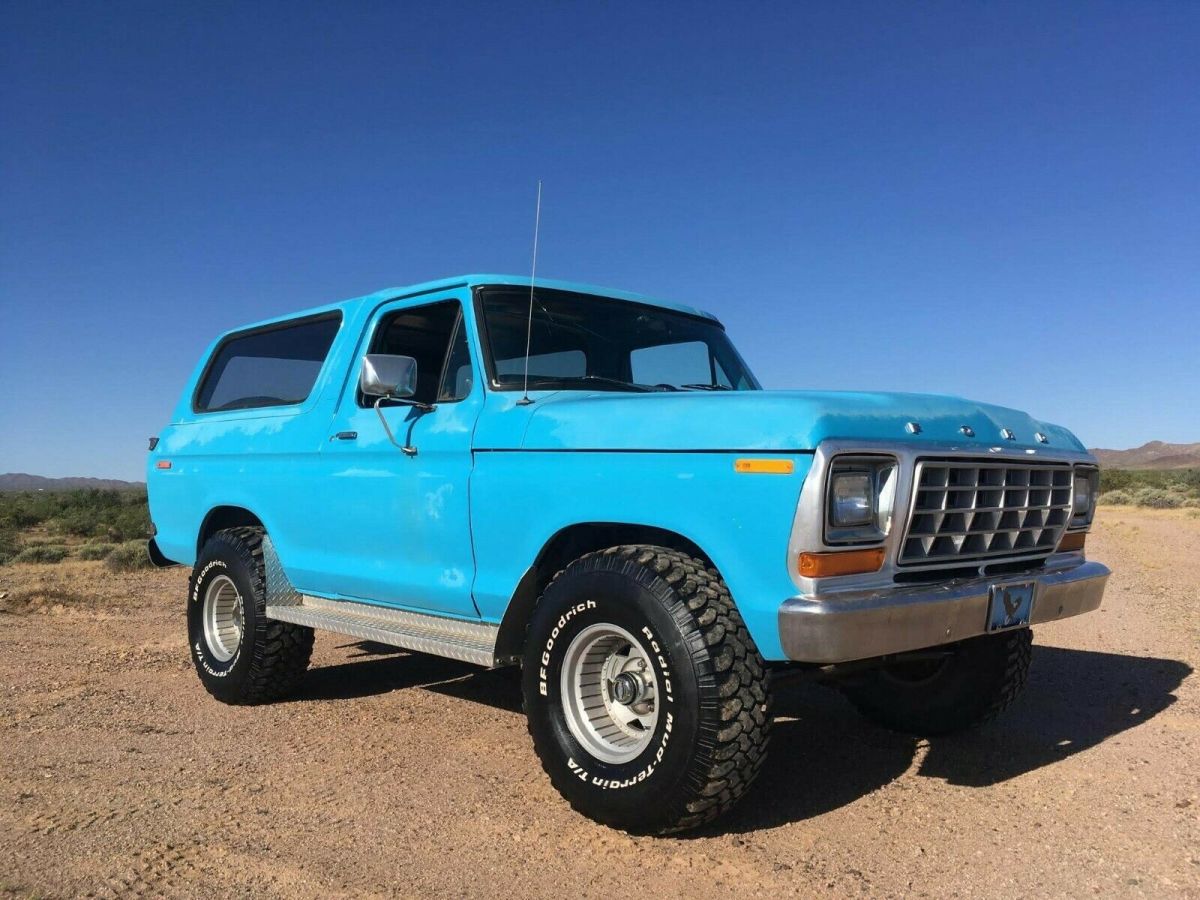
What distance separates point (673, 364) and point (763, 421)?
1983mm

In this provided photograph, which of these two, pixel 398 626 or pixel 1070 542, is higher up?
pixel 1070 542

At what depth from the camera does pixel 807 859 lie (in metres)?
3.23

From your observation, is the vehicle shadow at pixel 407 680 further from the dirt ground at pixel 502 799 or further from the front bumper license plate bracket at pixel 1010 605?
the front bumper license plate bracket at pixel 1010 605

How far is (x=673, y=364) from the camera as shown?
5066 millimetres

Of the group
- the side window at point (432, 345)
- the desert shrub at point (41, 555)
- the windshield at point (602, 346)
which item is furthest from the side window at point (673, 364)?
the desert shrub at point (41, 555)

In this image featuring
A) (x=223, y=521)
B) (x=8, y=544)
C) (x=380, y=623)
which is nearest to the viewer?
(x=380, y=623)

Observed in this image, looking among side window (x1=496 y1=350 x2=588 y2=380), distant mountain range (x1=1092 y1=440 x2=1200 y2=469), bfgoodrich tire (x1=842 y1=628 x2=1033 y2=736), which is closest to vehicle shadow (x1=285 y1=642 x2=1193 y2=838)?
bfgoodrich tire (x1=842 y1=628 x2=1033 y2=736)

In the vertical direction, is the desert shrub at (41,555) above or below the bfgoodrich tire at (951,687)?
below

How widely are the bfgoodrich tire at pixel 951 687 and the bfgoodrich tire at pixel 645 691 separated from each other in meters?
1.19

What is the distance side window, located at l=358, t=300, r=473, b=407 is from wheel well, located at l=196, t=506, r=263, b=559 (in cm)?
144

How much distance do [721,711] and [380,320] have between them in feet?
9.51

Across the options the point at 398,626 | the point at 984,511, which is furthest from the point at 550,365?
the point at 984,511

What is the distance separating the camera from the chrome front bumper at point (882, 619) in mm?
2963

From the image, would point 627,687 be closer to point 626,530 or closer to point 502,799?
point 626,530
